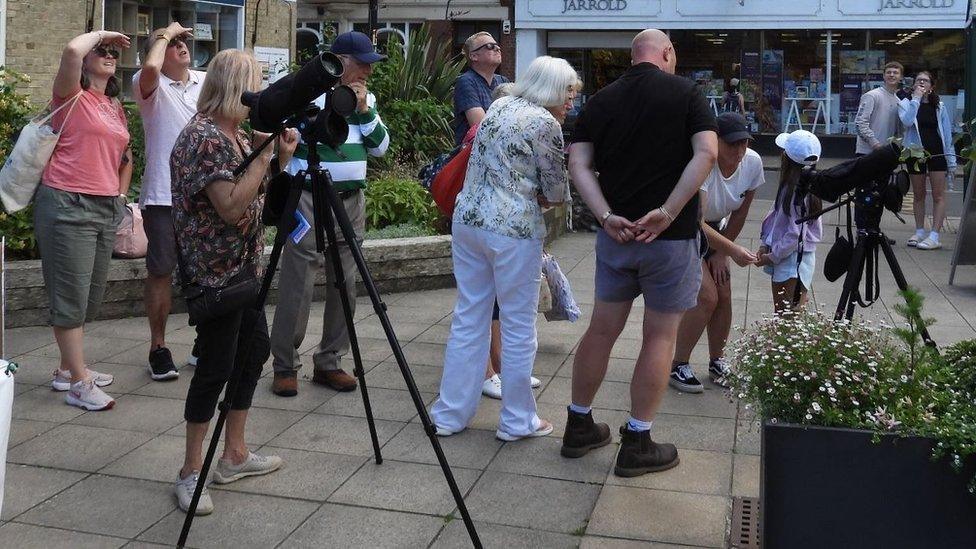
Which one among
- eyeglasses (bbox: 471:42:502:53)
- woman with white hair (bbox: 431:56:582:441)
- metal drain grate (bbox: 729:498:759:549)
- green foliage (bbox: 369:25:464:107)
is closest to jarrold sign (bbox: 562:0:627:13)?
green foliage (bbox: 369:25:464:107)

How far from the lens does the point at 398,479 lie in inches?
191

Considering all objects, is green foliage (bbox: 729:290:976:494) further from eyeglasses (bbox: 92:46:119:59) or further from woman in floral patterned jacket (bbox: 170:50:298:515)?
eyeglasses (bbox: 92:46:119:59)

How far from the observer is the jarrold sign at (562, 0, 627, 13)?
25.0 meters

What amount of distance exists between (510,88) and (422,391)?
5.59 feet

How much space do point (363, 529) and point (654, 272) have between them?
1596 millimetres

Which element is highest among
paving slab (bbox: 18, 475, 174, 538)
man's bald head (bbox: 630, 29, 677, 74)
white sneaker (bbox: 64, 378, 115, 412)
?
man's bald head (bbox: 630, 29, 677, 74)

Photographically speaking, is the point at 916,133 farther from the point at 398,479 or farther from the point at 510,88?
the point at 398,479

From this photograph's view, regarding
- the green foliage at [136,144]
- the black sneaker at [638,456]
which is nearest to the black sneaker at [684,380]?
the black sneaker at [638,456]

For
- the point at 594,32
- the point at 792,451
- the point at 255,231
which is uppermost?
the point at 594,32

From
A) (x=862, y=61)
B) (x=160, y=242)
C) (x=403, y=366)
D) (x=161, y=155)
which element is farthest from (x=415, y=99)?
(x=862, y=61)

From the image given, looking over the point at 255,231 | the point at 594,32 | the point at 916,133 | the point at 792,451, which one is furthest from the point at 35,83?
the point at 594,32

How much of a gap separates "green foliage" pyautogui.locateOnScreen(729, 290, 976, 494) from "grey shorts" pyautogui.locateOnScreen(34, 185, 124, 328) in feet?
11.3

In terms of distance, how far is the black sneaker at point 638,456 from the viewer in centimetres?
484

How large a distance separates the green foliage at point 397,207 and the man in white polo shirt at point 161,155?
135 inches
